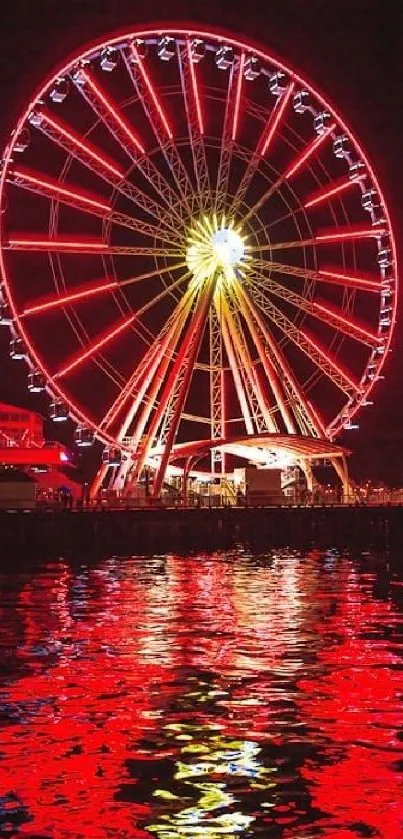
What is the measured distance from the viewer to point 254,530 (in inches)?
2506

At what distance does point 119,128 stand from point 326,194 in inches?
376

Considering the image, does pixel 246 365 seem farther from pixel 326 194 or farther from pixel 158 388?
pixel 326 194

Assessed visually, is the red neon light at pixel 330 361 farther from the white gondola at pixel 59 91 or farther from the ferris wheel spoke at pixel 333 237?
the white gondola at pixel 59 91

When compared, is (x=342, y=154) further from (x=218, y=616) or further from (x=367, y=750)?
(x=367, y=750)

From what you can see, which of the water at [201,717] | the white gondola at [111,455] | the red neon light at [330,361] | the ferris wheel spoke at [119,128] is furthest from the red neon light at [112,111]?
the water at [201,717]

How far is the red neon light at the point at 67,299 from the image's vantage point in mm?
53344

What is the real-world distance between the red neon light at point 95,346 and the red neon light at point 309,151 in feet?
29.7

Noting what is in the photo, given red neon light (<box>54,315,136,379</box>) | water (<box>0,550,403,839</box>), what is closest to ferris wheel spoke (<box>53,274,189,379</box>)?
red neon light (<box>54,315,136,379</box>)

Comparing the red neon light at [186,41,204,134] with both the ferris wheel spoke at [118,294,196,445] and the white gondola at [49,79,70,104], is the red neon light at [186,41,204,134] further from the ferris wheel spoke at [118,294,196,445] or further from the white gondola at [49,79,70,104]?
the ferris wheel spoke at [118,294,196,445]

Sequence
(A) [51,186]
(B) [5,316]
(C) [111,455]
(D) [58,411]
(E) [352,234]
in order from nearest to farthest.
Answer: (A) [51,186]
(B) [5,316]
(D) [58,411]
(E) [352,234]
(C) [111,455]

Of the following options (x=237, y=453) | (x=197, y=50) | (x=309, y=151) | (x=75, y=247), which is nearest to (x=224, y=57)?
(x=197, y=50)

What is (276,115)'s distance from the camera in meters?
57.7

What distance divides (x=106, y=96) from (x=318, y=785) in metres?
41.0

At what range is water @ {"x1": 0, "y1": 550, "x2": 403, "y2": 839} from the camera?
14875 mm
